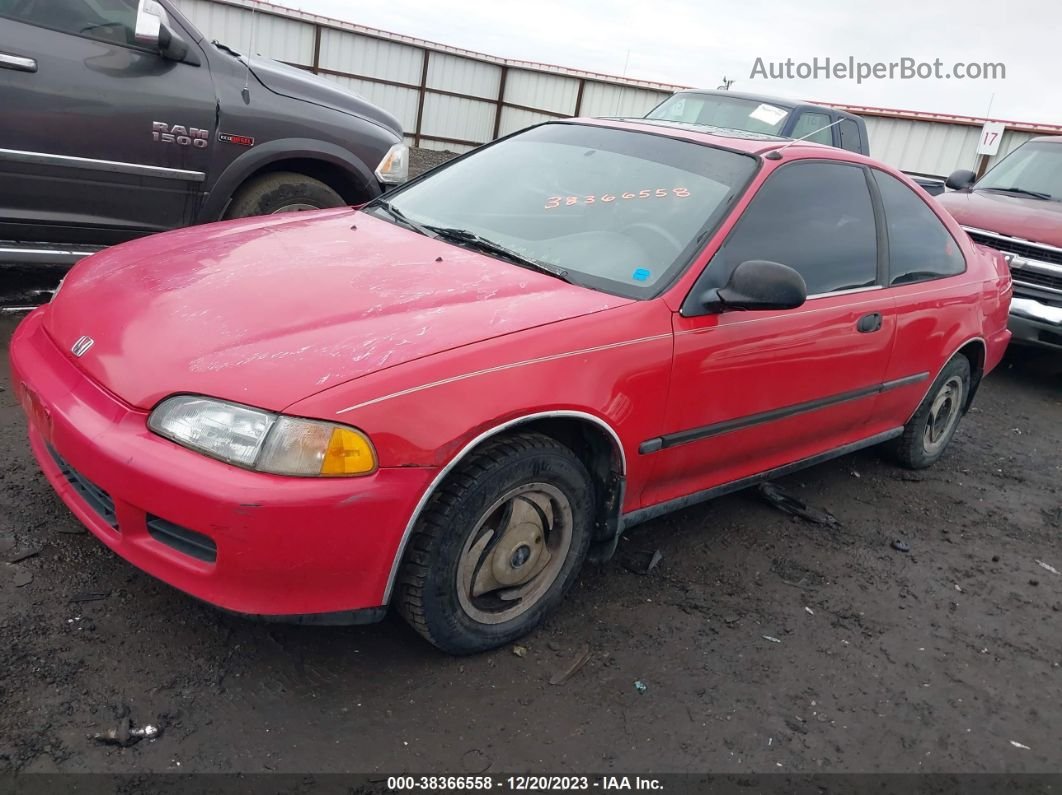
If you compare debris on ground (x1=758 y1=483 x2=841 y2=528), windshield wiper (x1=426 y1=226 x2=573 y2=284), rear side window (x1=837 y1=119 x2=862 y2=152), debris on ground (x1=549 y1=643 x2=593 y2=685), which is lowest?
debris on ground (x1=758 y1=483 x2=841 y2=528)

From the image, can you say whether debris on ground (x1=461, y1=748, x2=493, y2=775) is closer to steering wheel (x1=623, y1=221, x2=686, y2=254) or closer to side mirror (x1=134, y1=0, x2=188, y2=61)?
steering wheel (x1=623, y1=221, x2=686, y2=254)

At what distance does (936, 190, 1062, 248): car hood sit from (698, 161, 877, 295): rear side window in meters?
3.70

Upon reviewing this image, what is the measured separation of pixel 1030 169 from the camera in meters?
7.68

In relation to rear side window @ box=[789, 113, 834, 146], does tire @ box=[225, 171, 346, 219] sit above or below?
below

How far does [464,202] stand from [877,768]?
243 cm

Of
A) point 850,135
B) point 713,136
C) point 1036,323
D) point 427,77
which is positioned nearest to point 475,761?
point 713,136

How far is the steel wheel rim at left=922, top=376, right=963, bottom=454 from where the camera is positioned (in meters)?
4.54

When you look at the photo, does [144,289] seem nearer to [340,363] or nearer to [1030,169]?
[340,363]

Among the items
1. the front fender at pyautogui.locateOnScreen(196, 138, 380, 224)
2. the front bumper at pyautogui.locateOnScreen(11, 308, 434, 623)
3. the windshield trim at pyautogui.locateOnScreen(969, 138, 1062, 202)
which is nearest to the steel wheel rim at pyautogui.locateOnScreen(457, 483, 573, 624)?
the front bumper at pyautogui.locateOnScreen(11, 308, 434, 623)

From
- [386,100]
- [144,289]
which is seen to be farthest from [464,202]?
[386,100]

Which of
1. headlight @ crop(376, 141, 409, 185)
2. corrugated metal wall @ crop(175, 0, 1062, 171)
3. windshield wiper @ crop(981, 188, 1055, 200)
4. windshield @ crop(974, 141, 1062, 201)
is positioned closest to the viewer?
headlight @ crop(376, 141, 409, 185)

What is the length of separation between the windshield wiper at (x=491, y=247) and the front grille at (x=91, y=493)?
1.46 metres

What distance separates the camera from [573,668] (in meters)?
2.67

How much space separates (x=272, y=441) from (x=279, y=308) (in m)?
0.54
